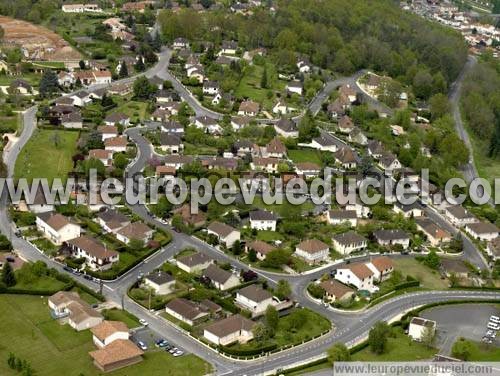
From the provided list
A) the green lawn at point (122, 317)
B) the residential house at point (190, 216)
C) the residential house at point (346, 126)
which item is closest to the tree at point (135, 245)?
the residential house at point (190, 216)

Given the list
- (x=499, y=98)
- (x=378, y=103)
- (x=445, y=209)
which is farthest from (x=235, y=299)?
(x=499, y=98)

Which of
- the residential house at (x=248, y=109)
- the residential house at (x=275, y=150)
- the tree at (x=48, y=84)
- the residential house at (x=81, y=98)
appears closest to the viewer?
the residential house at (x=275, y=150)

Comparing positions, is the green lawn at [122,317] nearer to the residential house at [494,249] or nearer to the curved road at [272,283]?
the curved road at [272,283]

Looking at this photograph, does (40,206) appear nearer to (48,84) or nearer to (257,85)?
(48,84)

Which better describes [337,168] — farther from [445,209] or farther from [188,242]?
[188,242]

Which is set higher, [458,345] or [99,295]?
[458,345]

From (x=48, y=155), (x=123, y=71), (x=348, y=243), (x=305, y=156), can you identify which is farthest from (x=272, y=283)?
(x=123, y=71)
